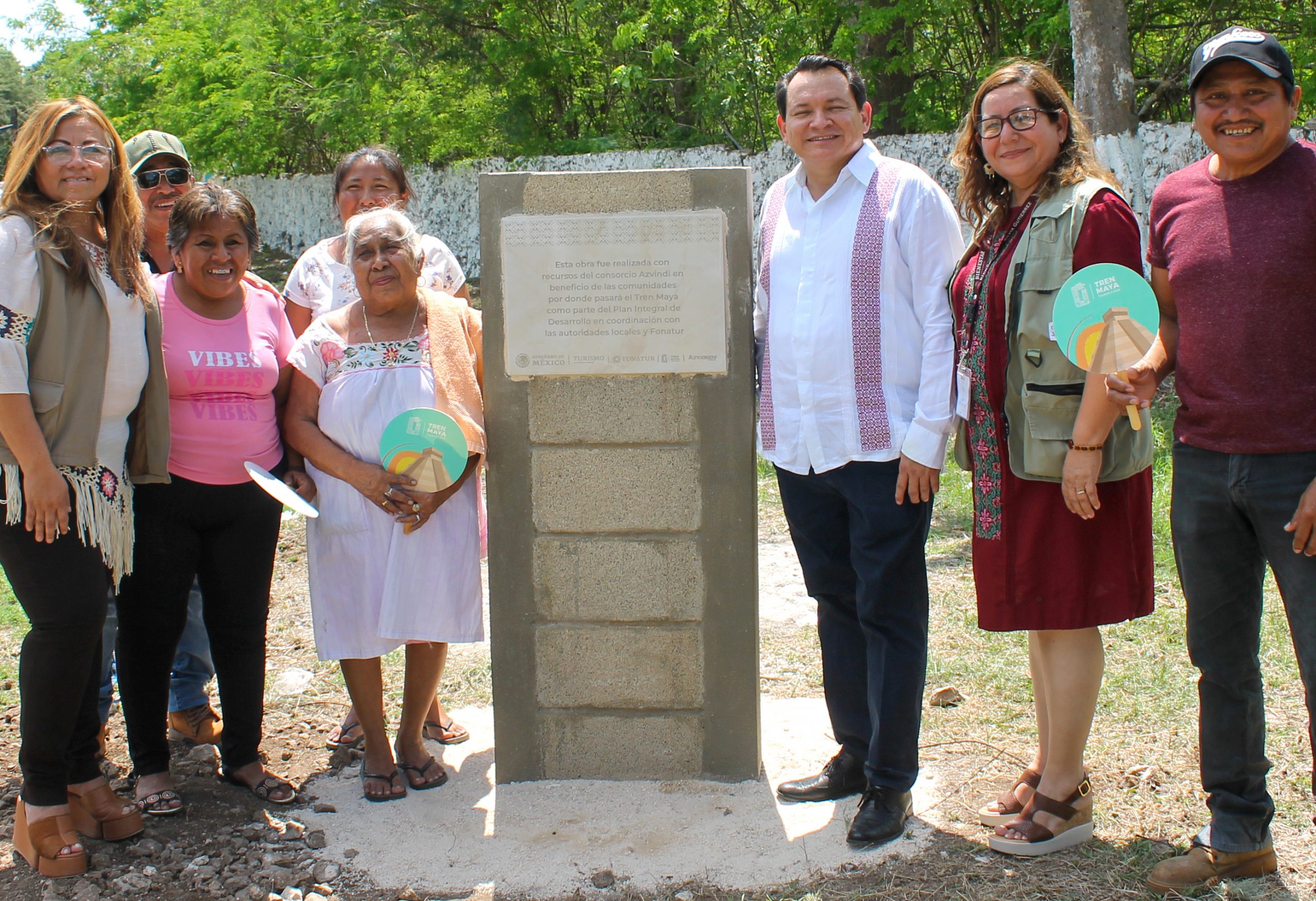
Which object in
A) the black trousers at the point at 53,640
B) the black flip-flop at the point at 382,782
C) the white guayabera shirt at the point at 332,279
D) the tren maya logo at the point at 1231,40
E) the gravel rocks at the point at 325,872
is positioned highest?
the tren maya logo at the point at 1231,40

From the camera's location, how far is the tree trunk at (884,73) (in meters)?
15.7

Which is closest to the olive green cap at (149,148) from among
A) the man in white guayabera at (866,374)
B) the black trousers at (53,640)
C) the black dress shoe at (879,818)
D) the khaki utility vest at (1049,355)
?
the black trousers at (53,640)

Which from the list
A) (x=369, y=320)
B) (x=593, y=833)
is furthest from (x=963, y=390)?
(x=369, y=320)

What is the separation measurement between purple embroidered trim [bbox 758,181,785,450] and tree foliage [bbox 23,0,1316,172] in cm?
1117

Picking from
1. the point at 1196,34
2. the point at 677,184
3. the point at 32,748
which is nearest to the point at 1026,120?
the point at 677,184

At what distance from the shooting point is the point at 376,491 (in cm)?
336

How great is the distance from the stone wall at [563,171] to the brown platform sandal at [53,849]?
2329 millimetres

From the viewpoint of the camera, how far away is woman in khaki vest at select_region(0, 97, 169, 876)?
115 inches

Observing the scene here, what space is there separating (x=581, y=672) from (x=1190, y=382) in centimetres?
196

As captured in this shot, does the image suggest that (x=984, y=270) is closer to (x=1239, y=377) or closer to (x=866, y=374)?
(x=866, y=374)

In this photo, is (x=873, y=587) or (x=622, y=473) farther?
(x=622, y=473)

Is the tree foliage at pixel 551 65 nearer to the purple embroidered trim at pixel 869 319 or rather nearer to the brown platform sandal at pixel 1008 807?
the purple embroidered trim at pixel 869 319

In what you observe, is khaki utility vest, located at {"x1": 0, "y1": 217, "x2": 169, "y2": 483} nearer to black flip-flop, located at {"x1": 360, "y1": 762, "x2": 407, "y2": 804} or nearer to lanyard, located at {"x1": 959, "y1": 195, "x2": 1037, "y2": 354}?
black flip-flop, located at {"x1": 360, "y1": 762, "x2": 407, "y2": 804}

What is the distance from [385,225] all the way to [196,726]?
1994 millimetres
